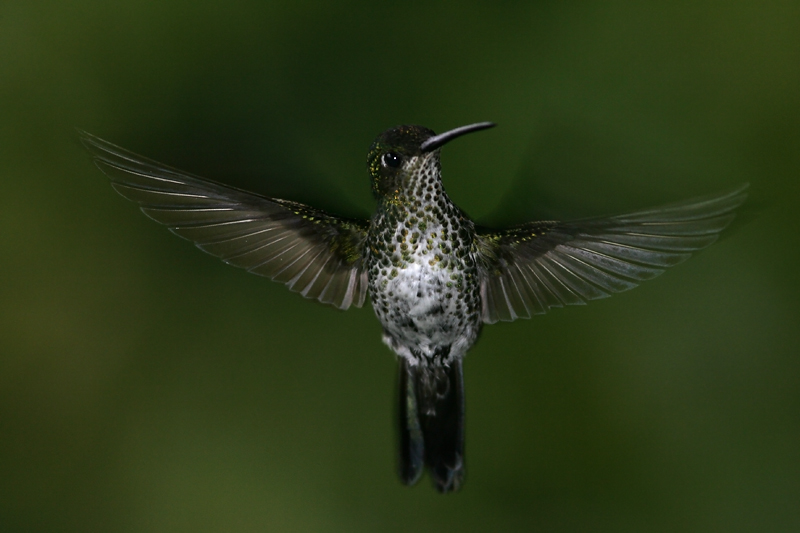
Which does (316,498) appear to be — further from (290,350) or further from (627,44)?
(627,44)

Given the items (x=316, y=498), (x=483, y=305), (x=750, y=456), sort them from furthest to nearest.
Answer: (x=316, y=498) → (x=750, y=456) → (x=483, y=305)

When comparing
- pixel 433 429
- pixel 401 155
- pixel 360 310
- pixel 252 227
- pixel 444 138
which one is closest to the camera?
pixel 444 138

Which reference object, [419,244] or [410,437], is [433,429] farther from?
[419,244]

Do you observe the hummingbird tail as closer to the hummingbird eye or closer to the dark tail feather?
the dark tail feather

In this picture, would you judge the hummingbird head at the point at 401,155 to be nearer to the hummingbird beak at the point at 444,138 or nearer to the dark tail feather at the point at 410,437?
the hummingbird beak at the point at 444,138

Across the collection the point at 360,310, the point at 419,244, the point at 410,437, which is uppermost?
the point at 360,310

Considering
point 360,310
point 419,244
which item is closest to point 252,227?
point 419,244

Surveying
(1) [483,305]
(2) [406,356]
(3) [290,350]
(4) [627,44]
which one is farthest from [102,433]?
(4) [627,44]
